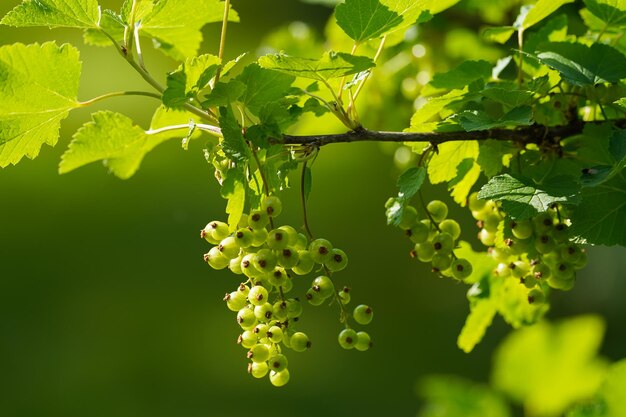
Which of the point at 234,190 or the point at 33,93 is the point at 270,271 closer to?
the point at 234,190

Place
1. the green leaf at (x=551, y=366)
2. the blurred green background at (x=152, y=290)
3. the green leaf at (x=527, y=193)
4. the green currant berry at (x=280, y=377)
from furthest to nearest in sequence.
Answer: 1. the blurred green background at (x=152, y=290)
2. the green leaf at (x=551, y=366)
3. the green currant berry at (x=280, y=377)
4. the green leaf at (x=527, y=193)

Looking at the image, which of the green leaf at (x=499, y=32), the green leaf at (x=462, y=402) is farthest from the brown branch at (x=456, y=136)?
the green leaf at (x=462, y=402)

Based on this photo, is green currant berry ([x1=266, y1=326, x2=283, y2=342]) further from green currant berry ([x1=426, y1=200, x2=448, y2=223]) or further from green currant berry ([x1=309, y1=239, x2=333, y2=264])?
green currant berry ([x1=426, y1=200, x2=448, y2=223])

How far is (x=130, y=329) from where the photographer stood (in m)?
3.99

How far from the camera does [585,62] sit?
33.5 inches

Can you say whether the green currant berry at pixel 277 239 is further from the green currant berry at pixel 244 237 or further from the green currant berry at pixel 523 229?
the green currant berry at pixel 523 229

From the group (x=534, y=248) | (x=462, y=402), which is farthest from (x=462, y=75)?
(x=462, y=402)

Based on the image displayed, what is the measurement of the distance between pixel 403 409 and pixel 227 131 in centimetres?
357

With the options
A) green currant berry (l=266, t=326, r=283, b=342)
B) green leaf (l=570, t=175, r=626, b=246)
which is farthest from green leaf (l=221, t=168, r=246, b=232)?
green leaf (l=570, t=175, r=626, b=246)

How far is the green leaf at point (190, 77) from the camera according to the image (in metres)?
0.79

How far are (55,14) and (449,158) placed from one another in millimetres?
438

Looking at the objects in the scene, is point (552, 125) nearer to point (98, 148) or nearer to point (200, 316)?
point (98, 148)

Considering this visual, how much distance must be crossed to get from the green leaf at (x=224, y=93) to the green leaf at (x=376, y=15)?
0.42ft

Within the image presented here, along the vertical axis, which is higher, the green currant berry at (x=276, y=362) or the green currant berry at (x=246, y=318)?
the green currant berry at (x=246, y=318)
